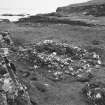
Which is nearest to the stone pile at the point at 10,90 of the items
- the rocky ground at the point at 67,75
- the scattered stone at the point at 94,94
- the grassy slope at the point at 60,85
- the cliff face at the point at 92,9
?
the rocky ground at the point at 67,75

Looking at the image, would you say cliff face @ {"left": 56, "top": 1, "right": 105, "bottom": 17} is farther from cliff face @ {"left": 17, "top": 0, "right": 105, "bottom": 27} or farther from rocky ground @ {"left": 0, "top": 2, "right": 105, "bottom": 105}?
rocky ground @ {"left": 0, "top": 2, "right": 105, "bottom": 105}

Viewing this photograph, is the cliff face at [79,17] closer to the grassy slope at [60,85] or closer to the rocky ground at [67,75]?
the rocky ground at [67,75]

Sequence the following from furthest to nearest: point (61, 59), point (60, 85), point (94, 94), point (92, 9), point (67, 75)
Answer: point (92, 9), point (61, 59), point (67, 75), point (60, 85), point (94, 94)

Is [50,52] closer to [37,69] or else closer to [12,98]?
[37,69]

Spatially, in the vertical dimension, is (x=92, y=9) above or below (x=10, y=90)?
above

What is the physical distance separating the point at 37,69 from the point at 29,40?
783cm

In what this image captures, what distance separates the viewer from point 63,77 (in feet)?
48.3

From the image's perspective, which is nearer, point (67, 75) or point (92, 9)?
point (67, 75)

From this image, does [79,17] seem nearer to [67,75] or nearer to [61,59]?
[61,59]

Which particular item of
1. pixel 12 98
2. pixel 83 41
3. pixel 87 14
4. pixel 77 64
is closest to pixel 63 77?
pixel 77 64

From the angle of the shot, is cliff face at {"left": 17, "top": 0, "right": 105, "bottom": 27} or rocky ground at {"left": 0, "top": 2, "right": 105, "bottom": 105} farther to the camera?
cliff face at {"left": 17, "top": 0, "right": 105, "bottom": 27}

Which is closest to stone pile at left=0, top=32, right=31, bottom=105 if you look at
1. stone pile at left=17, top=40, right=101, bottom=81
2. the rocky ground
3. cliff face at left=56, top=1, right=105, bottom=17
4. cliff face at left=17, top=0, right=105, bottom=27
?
the rocky ground

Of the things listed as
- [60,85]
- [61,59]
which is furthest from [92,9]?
[60,85]

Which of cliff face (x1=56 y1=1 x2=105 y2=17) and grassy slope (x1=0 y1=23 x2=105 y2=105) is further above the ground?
cliff face (x1=56 y1=1 x2=105 y2=17)
